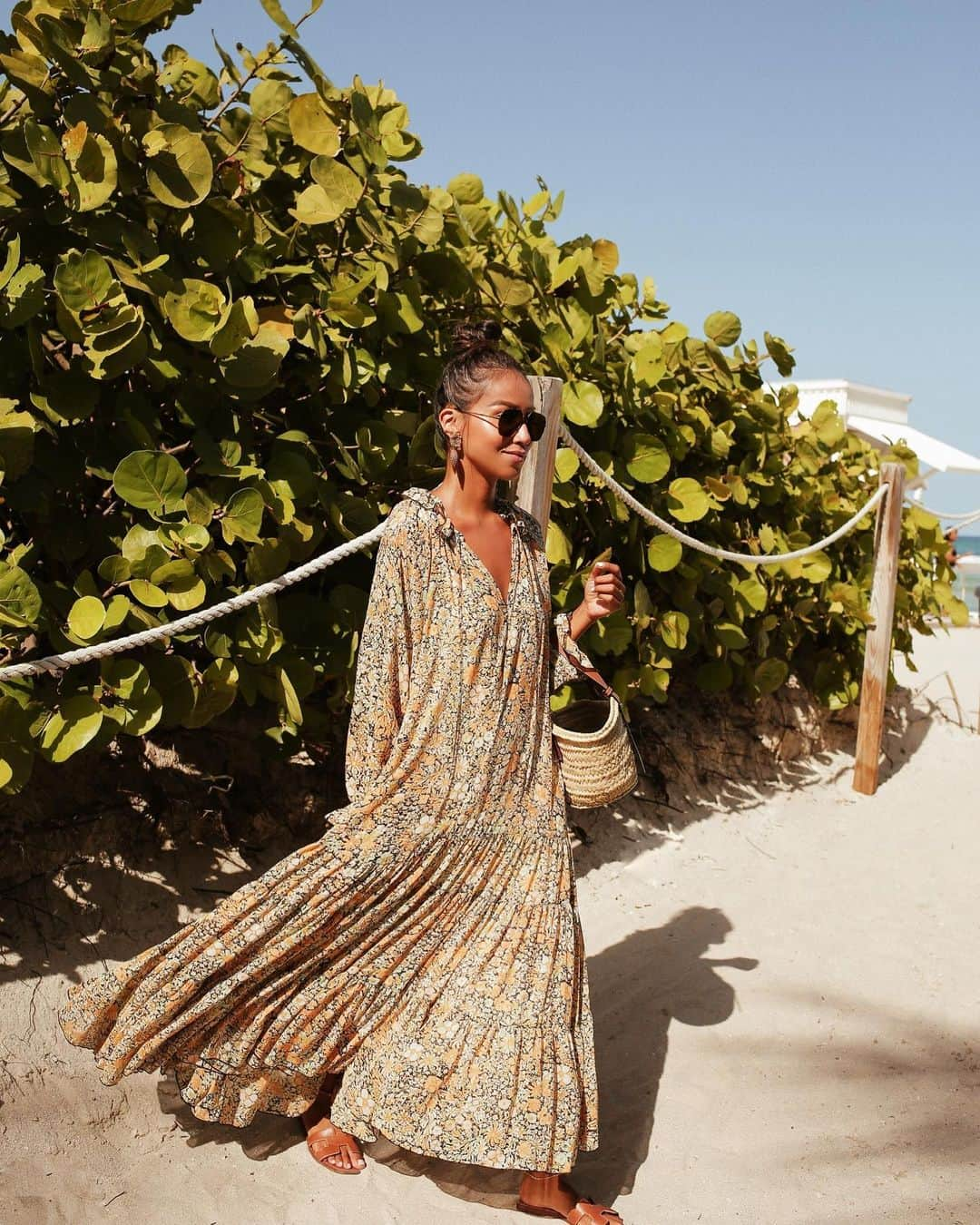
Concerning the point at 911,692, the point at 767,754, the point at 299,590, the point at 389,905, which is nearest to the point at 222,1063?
the point at 389,905

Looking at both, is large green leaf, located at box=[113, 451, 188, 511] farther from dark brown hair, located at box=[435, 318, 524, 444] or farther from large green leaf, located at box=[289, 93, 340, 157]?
large green leaf, located at box=[289, 93, 340, 157]

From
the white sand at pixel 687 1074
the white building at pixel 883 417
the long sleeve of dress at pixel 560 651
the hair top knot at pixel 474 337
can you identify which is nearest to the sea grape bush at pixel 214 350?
the hair top knot at pixel 474 337

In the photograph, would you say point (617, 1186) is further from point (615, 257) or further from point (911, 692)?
point (911, 692)

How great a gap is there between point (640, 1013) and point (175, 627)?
191 cm

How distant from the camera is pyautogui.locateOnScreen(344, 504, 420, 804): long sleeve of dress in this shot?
266 cm

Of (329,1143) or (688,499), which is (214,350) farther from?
(688,499)

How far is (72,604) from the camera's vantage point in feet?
9.81

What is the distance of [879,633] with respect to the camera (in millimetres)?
6004

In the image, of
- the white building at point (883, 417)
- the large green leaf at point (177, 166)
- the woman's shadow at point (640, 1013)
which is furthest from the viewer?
the white building at point (883, 417)

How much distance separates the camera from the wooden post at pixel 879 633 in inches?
235

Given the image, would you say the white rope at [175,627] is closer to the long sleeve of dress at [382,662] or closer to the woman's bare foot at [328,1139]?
the long sleeve of dress at [382,662]

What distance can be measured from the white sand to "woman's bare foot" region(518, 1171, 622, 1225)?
97 mm

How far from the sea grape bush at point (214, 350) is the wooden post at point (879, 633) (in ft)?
7.04

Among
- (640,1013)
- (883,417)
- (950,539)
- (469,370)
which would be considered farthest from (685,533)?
(883,417)
